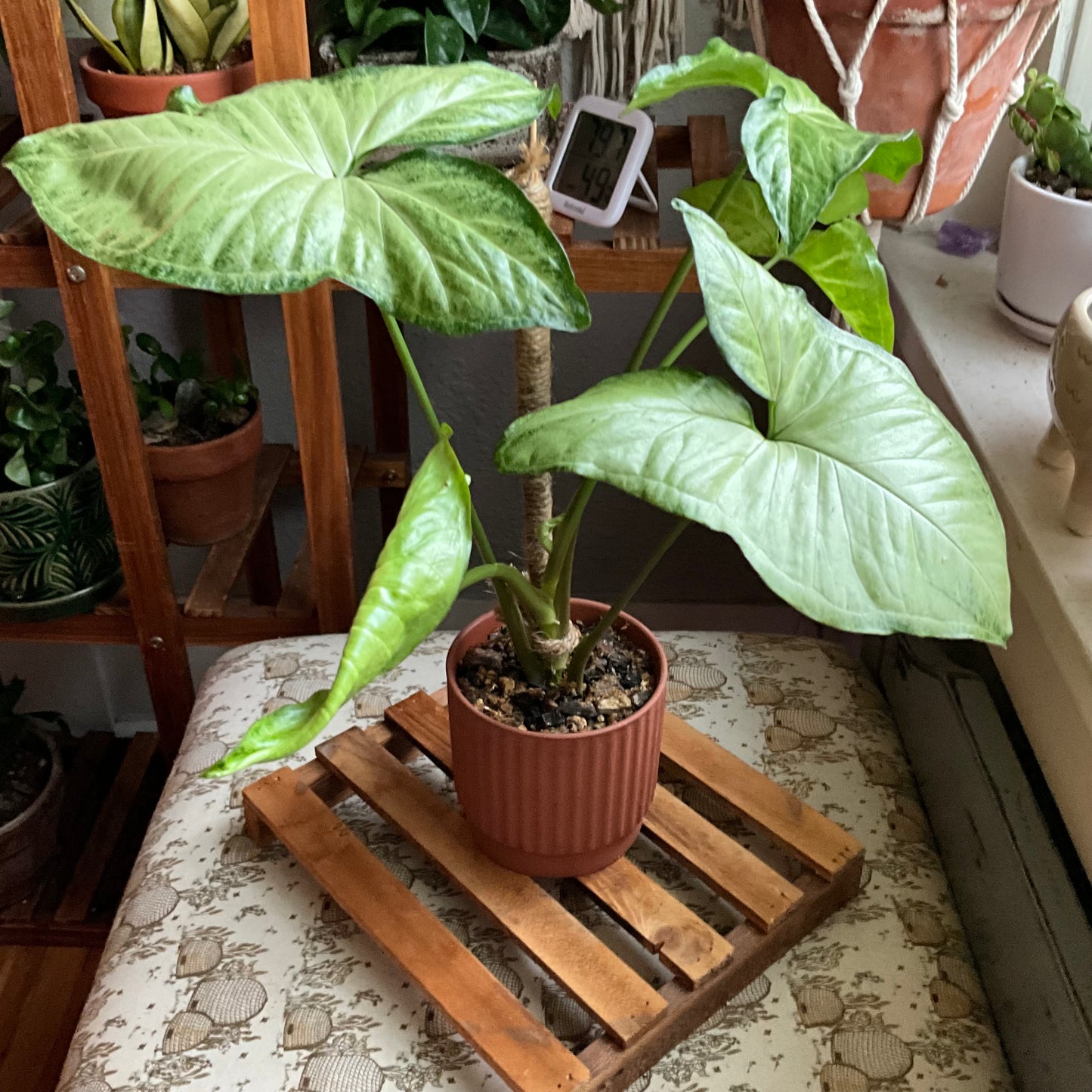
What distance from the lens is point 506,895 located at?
779 mm

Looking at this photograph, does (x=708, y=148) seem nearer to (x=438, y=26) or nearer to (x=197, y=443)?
(x=438, y=26)

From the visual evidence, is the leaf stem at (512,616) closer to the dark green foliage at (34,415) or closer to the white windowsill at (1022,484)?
the white windowsill at (1022,484)

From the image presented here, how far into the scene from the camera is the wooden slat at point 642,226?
90cm

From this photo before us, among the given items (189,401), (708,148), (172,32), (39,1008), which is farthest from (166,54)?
(39,1008)

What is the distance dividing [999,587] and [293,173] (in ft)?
1.28

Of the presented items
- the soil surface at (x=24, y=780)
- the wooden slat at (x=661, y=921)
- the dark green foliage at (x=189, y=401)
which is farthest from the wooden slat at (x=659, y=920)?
the soil surface at (x=24, y=780)

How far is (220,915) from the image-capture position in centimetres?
81

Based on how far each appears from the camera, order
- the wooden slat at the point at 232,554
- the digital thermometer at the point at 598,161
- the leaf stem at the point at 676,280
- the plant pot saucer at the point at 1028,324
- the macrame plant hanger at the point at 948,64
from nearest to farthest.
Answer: the leaf stem at the point at 676,280, the macrame plant hanger at the point at 948,64, the digital thermometer at the point at 598,161, the plant pot saucer at the point at 1028,324, the wooden slat at the point at 232,554

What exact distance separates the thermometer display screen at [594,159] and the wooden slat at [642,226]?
0.11 feet

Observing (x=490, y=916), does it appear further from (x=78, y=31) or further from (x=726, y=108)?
(x=78, y=31)

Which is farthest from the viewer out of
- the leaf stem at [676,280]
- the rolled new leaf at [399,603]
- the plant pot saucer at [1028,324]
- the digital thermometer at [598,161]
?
the plant pot saucer at [1028,324]

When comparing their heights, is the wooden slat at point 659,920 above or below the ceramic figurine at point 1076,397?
below

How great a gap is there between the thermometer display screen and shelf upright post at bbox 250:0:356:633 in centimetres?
22

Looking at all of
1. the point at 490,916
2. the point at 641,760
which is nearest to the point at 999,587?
the point at 641,760
